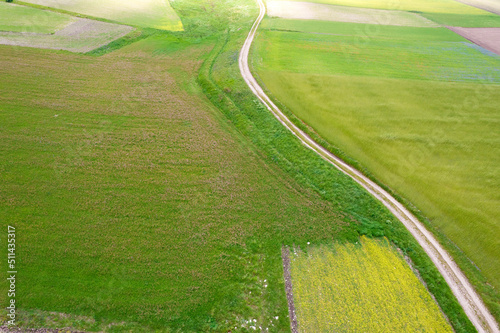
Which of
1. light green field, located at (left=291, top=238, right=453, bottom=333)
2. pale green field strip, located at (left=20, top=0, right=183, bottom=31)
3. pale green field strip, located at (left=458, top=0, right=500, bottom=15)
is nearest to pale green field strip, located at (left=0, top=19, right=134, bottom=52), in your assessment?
pale green field strip, located at (left=20, top=0, right=183, bottom=31)

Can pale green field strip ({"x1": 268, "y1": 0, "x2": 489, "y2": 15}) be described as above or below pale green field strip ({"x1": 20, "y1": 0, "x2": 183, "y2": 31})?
above

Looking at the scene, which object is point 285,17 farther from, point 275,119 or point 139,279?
point 139,279

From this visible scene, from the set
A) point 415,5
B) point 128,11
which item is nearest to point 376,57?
point 415,5

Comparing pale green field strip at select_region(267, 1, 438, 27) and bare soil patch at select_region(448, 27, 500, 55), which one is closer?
bare soil patch at select_region(448, 27, 500, 55)

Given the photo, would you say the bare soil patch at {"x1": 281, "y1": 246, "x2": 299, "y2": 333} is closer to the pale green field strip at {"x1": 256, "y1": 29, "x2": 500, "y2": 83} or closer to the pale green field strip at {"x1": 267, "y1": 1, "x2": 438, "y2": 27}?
the pale green field strip at {"x1": 256, "y1": 29, "x2": 500, "y2": 83}

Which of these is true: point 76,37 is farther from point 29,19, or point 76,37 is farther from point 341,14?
point 341,14

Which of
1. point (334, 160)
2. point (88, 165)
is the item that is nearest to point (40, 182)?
point (88, 165)

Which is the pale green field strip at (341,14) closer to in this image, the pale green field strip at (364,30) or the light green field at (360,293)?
the pale green field strip at (364,30)
